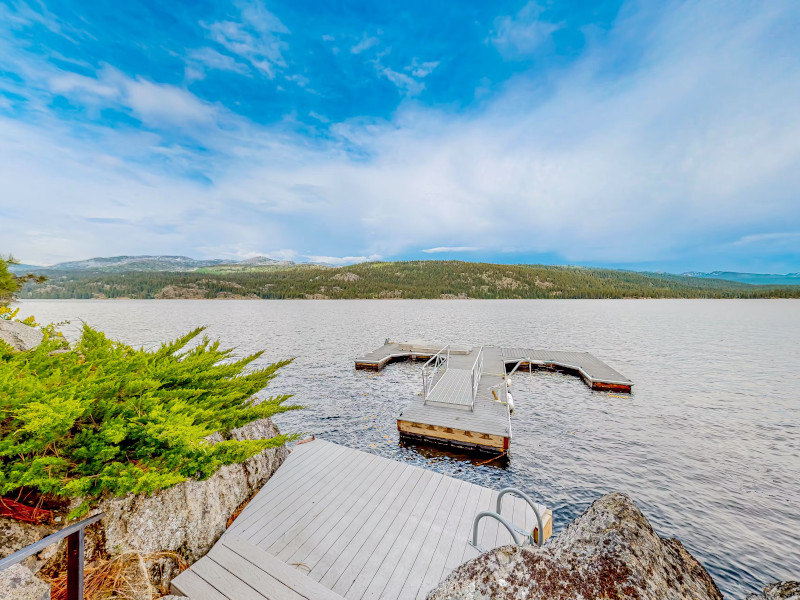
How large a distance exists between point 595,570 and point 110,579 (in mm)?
4669

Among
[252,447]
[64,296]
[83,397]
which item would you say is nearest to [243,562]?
[252,447]

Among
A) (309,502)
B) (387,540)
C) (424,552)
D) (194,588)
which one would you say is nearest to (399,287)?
(309,502)

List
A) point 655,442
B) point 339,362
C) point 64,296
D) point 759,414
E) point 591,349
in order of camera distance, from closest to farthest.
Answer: point 655,442 < point 759,414 < point 339,362 < point 591,349 < point 64,296

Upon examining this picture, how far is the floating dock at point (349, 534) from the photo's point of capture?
4098 millimetres

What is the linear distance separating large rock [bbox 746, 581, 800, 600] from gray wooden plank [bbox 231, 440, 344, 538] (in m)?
5.88

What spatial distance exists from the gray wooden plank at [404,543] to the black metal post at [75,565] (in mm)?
3077

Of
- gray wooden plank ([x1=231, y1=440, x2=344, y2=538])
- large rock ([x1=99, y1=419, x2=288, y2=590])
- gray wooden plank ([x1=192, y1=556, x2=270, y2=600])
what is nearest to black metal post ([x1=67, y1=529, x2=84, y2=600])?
large rock ([x1=99, y1=419, x2=288, y2=590])

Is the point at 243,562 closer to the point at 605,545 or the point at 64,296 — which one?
the point at 605,545

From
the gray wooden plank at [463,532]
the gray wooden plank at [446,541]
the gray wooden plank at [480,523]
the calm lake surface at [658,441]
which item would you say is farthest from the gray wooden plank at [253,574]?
the calm lake surface at [658,441]

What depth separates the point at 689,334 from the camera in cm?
4378

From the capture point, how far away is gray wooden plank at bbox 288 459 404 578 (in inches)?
189

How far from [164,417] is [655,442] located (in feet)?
54.2

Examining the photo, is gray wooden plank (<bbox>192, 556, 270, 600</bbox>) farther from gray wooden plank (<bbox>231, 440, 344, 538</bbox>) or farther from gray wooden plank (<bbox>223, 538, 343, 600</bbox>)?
gray wooden plank (<bbox>231, 440, 344, 538</bbox>)

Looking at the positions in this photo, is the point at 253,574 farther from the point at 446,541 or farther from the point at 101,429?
the point at 446,541
